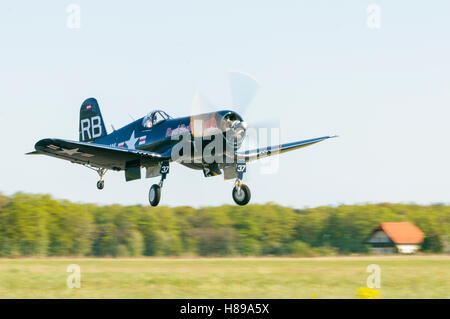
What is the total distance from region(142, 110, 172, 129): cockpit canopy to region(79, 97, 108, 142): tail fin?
4198 millimetres

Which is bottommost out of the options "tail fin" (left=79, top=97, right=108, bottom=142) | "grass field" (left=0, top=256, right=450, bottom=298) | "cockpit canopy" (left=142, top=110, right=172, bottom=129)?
"grass field" (left=0, top=256, right=450, bottom=298)

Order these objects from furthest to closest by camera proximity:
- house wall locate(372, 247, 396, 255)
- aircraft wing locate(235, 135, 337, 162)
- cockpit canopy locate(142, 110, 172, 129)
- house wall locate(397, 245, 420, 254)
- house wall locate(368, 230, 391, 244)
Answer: house wall locate(368, 230, 391, 244) < house wall locate(372, 247, 396, 255) < house wall locate(397, 245, 420, 254) < cockpit canopy locate(142, 110, 172, 129) < aircraft wing locate(235, 135, 337, 162)

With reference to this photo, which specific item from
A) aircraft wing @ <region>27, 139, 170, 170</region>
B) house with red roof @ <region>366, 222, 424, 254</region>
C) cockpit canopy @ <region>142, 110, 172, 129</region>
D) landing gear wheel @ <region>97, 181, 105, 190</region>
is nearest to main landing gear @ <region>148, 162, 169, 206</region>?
aircraft wing @ <region>27, 139, 170, 170</region>

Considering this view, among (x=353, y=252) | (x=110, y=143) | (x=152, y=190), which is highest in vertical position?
(x=110, y=143)

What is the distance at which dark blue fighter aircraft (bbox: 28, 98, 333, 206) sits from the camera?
706 inches

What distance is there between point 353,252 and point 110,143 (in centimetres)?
3554

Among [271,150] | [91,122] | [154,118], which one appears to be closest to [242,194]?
[271,150]

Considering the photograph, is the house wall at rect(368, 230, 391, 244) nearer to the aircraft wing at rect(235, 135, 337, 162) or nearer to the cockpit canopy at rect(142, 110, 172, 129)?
the aircraft wing at rect(235, 135, 337, 162)

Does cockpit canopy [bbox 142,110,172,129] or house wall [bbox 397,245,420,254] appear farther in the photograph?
house wall [bbox 397,245,420,254]

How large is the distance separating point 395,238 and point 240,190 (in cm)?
4333

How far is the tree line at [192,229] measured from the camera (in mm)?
51062

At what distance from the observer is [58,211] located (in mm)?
58438
